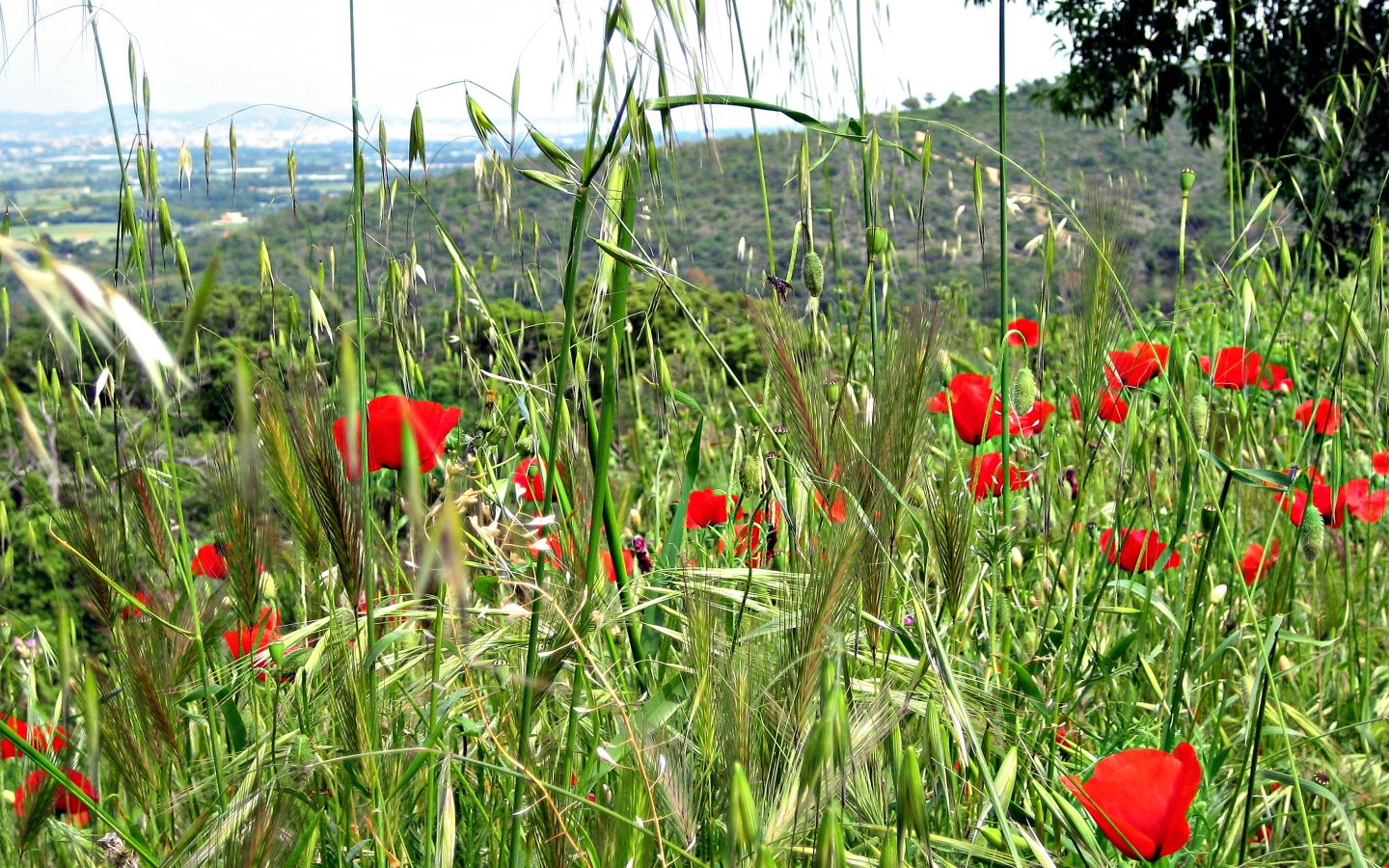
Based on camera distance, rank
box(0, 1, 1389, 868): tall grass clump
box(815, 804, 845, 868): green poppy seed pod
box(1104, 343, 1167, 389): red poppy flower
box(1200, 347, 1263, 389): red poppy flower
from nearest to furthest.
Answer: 1. box(815, 804, 845, 868): green poppy seed pod
2. box(0, 1, 1389, 868): tall grass clump
3. box(1104, 343, 1167, 389): red poppy flower
4. box(1200, 347, 1263, 389): red poppy flower

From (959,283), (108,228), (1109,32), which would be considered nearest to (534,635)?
(108,228)

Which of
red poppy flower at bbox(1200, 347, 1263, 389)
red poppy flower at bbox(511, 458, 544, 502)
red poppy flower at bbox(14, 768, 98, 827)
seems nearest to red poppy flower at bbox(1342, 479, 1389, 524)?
red poppy flower at bbox(1200, 347, 1263, 389)

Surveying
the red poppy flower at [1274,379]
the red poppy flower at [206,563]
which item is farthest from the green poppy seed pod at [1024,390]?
the red poppy flower at [1274,379]

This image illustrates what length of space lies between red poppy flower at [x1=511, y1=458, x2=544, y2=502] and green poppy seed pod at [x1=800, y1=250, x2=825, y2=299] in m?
0.38

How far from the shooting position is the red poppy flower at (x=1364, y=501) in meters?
1.44

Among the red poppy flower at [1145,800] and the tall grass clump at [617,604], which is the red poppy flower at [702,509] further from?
the red poppy flower at [1145,800]

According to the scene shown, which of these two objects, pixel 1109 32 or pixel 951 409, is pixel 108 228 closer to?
pixel 951 409

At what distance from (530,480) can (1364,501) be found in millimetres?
1128

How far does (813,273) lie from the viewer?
103 centimetres

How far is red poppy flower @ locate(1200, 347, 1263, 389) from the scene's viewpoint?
1.35m

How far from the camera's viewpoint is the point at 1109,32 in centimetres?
913

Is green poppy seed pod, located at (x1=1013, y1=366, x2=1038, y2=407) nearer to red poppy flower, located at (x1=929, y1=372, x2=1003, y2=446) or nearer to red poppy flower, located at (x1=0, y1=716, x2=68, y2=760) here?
red poppy flower, located at (x1=929, y1=372, x2=1003, y2=446)

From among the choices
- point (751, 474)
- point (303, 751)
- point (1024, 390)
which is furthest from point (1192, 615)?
point (303, 751)

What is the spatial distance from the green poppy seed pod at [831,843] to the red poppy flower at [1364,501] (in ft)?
4.07
